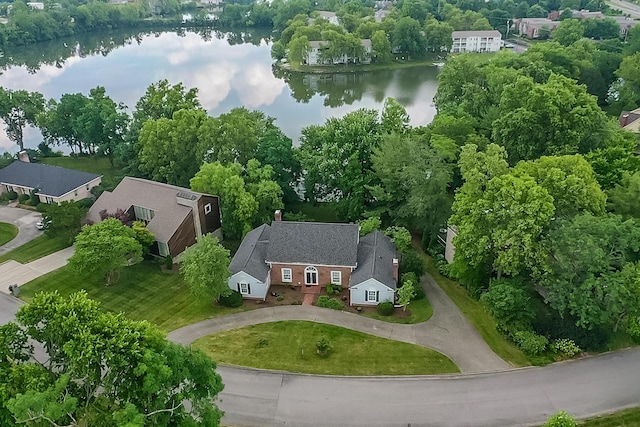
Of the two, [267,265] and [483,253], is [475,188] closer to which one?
[483,253]

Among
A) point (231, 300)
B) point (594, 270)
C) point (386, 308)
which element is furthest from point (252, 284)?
point (594, 270)

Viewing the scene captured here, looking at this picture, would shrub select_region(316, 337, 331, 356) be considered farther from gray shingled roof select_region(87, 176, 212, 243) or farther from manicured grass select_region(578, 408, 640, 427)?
gray shingled roof select_region(87, 176, 212, 243)

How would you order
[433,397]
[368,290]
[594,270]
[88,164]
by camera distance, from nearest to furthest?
[433,397], [594,270], [368,290], [88,164]

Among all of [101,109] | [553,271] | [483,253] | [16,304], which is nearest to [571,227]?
[553,271]

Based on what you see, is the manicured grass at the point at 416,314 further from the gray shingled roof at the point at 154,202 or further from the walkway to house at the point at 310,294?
the gray shingled roof at the point at 154,202

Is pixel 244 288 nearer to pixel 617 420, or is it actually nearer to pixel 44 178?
pixel 617 420

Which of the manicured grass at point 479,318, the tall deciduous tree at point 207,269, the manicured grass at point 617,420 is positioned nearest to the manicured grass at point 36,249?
the tall deciduous tree at point 207,269
